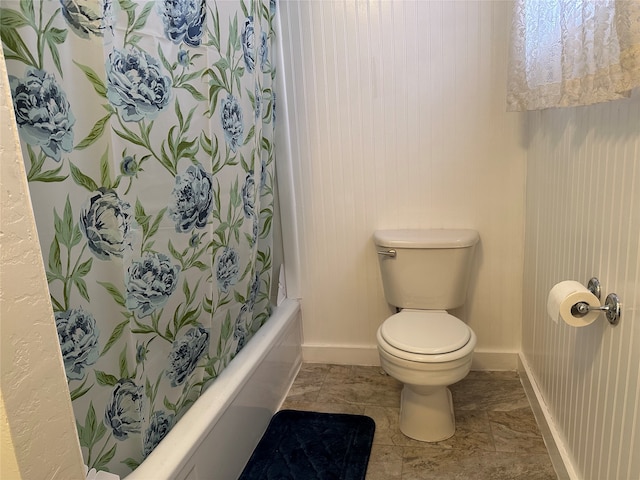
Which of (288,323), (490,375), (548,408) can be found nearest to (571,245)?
(548,408)

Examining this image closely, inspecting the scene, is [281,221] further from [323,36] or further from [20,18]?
[20,18]

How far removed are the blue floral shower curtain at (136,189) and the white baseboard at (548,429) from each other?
1135mm

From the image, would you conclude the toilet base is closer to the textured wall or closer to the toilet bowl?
the toilet bowl

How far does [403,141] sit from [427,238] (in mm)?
440

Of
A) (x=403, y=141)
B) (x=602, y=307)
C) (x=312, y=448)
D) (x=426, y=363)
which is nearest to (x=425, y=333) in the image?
(x=426, y=363)

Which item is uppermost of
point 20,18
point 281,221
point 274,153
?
point 20,18

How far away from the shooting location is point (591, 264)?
1.27 m

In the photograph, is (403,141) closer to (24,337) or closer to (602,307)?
(602,307)

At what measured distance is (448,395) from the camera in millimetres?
1968

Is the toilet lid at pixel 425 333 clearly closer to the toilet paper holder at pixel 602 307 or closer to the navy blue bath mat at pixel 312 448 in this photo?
the navy blue bath mat at pixel 312 448

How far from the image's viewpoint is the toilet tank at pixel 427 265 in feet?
6.65

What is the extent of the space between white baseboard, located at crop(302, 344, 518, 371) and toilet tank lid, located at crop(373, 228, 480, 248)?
0.59 m

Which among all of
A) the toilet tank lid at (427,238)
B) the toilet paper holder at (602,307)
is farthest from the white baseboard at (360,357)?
the toilet paper holder at (602,307)

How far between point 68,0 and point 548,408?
189 centimetres
